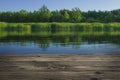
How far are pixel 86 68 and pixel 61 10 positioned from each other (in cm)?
14191

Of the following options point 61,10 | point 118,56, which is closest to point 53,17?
point 61,10

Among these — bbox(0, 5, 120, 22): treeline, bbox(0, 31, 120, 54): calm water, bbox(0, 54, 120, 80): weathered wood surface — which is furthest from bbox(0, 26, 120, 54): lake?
bbox(0, 5, 120, 22): treeline

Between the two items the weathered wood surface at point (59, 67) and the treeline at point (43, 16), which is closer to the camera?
the weathered wood surface at point (59, 67)

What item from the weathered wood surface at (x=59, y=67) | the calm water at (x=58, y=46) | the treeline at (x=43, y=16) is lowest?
the calm water at (x=58, y=46)

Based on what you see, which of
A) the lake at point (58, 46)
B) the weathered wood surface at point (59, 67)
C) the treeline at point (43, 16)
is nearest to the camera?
the weathered wood surface at point (59, 67)

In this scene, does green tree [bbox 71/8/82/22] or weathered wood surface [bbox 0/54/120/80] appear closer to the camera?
weathered wood surface [bbox 0/54/120/80]

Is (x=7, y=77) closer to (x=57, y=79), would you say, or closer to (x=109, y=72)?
(x=57, y=79)

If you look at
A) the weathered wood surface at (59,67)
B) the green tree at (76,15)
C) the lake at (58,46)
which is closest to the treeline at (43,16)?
the green tree at (76,15)

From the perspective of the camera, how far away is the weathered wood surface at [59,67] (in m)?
4.24

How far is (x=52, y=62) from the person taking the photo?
187 inches

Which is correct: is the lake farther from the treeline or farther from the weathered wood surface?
the treeline

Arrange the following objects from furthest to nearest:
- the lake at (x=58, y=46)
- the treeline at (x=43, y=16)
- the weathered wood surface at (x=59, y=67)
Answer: the treeline at (x=43, y=16), the lake at (x=58, y=46), the weathered wood surface at (x=59, y=67)

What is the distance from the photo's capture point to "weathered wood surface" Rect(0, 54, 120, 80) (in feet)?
13.9

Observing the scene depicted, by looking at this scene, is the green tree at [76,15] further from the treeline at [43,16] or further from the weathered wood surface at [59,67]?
the weathered wood surface at [59,67]
